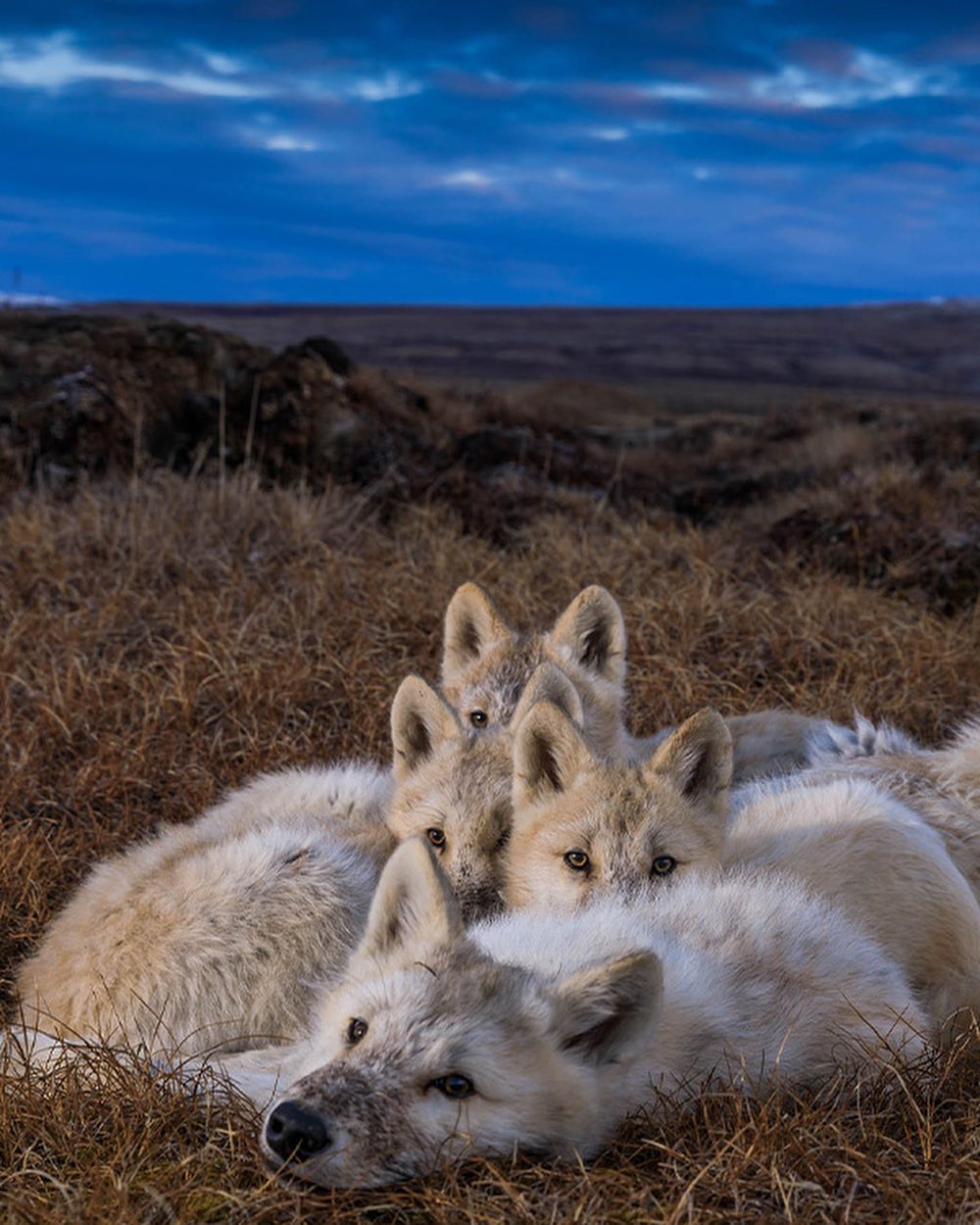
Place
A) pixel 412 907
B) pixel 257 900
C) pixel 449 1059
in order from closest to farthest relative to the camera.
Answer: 1. pixel 449 1059
2. pixel 412 907
3. pixel 257 900

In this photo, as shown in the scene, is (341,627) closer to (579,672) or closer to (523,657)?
(523,657)

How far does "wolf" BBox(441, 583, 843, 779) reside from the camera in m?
5.62

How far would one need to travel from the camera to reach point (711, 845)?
4.31 metres

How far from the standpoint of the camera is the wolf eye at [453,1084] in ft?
9.16

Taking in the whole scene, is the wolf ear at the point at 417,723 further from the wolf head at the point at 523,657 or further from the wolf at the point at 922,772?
the wolf at the point at 922,772

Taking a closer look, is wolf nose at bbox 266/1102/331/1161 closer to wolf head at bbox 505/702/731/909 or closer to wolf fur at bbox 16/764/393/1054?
wolf fur at bbox 16/764/393/1054

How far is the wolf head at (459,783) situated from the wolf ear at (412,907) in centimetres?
105

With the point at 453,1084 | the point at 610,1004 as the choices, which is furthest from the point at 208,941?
the point at 610,1004

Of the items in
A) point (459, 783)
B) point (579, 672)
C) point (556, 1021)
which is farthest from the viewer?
point (579, 672)

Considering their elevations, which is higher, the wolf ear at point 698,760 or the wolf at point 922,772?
the wolf ear at point 698,760

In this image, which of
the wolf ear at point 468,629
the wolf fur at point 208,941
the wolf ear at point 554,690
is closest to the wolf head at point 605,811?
the wolf ear at point 554,690

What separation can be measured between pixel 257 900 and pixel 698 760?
156cm

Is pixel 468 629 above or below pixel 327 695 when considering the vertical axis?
above

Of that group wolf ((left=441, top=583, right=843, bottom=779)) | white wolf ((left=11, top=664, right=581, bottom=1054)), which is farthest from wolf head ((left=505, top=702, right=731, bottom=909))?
wolf ((left=441, top=583, right=843, bottom=779))
